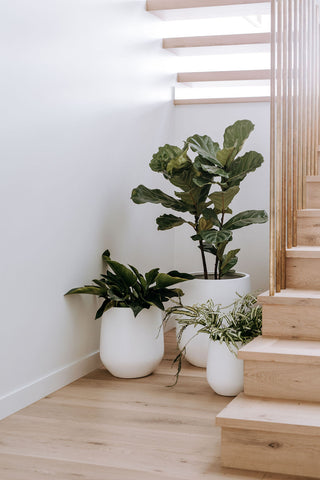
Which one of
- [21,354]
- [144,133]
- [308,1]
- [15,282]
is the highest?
[308,1]

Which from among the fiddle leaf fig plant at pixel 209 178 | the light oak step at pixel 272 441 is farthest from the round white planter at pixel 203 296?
the light oak step at pixel 272 441

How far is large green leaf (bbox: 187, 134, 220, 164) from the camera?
3.27 meters

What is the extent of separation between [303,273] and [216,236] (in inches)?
22.8

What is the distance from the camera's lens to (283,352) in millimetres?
2270

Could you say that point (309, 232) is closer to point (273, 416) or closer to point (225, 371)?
point (225, 371)

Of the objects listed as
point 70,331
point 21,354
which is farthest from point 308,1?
point 21,354

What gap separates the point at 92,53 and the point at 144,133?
77 centimetres

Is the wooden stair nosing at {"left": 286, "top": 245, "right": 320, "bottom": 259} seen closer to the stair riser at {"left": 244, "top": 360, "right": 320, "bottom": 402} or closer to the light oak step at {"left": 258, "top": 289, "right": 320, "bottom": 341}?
the light oak step at {"left": 258, "top": 289, "right": 320, "bottom": 341}

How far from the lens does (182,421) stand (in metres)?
2.46

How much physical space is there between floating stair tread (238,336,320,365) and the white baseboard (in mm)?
957

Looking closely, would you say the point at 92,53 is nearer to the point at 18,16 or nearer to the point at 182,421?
the point at 18,16

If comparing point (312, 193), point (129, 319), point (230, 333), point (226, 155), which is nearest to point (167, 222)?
point (226, 155)

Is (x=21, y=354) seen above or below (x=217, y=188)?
below

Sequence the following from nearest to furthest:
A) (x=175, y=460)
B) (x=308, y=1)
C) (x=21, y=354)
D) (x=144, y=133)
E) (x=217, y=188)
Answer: (x=175, y=460) → (x=21, y=354) → (x=308, y=1) → (x=144, y=133) → (x=217, y=188)
